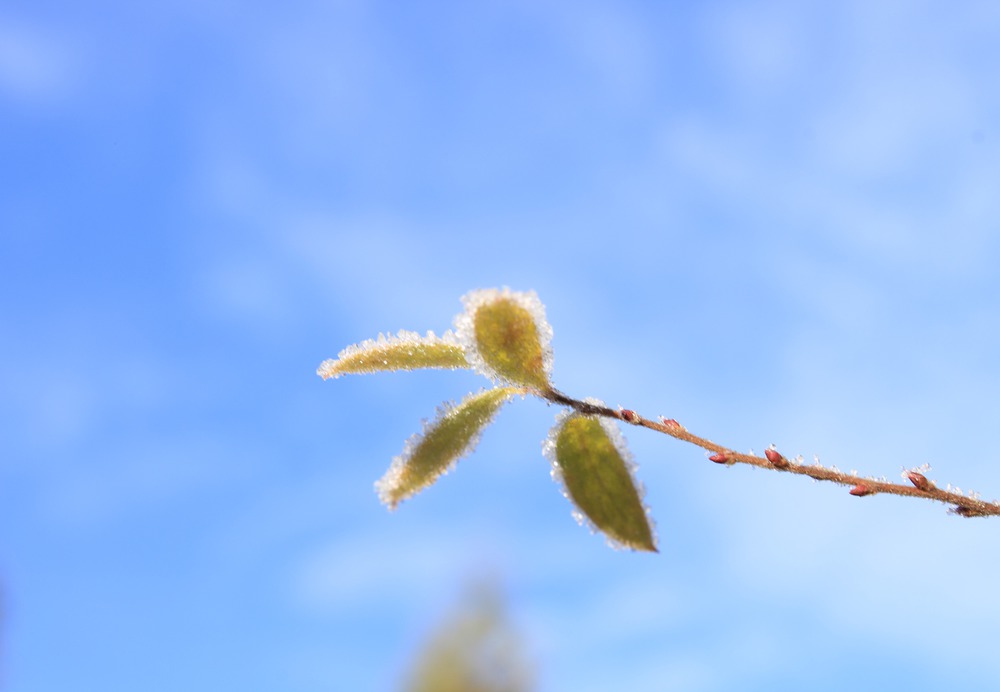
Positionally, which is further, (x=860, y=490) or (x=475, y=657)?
(x=475, y=657)

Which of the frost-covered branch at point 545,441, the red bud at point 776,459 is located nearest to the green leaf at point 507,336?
the frost-covered branch at point 545,441

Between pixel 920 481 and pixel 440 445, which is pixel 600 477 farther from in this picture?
pixel 920 481

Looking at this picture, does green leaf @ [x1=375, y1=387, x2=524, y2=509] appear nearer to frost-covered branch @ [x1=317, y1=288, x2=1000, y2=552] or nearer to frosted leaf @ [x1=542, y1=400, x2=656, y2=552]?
frost-covered branch @ [x1=317, y1=288, x2=1000, y2=552]

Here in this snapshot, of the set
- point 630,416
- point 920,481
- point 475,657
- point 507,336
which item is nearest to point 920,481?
point 920,481

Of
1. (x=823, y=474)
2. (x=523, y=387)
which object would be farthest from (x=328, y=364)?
(x=823, y=474)

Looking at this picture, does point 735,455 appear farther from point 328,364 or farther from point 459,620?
point 459,620

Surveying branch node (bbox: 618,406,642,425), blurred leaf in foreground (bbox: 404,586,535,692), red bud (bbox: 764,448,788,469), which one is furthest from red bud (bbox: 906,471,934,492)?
blurred leaf in foreground (bbox: 404,586,535,692)
